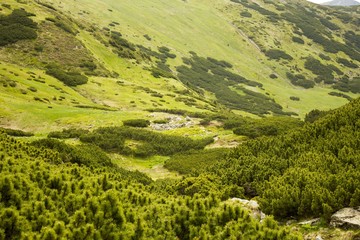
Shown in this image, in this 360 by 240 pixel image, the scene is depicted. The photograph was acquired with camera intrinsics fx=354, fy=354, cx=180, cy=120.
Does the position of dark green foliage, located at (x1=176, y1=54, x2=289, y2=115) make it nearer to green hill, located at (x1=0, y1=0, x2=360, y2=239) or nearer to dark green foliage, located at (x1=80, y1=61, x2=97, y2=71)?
green hill, located at (x1=0, y1=0, x2=360, y2=239)

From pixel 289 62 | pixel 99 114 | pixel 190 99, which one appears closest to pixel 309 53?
pixel 289 62

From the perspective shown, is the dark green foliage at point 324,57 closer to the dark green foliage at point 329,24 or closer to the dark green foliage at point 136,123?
the dark green foliage at point 329,24

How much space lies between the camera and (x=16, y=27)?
59.9 meters

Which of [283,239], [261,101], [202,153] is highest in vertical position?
[283,239]

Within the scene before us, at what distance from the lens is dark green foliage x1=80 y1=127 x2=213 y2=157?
2888 centimetres

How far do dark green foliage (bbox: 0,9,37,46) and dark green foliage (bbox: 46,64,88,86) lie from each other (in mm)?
7652

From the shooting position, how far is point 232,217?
33.9 feet

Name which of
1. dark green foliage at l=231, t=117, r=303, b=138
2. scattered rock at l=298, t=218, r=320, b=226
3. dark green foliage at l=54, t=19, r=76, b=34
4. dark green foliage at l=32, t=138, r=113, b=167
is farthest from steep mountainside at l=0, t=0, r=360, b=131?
scattered rock at l=298, t=218, r=320, b=226

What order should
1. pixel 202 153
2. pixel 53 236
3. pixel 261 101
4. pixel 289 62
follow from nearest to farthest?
1. pixel 53 236
2. pixel 202 153
3. pixel 261 101
4. pixel 289 62

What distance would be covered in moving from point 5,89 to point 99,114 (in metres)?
13.4

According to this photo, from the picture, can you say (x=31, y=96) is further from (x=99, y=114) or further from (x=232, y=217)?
(x=232, y=217)

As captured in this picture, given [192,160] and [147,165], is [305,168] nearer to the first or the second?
[192,160]

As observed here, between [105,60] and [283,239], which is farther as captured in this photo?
[105,60]

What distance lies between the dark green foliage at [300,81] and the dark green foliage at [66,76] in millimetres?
71849
